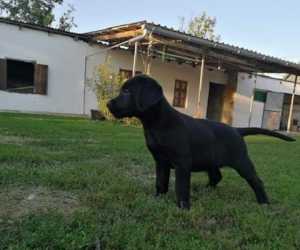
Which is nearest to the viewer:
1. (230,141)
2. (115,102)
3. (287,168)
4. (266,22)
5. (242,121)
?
(115,102)

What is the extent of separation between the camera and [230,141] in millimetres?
3168

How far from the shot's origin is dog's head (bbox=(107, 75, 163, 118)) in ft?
8.89

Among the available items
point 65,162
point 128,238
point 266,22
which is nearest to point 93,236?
point 128,238

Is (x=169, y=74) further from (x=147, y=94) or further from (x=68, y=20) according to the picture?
(x=68, y=20)

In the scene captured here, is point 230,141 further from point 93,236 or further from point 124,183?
point 93,236

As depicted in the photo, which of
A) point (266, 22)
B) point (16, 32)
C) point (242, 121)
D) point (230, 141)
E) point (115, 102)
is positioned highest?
point (266, 22)

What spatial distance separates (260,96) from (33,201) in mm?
18610

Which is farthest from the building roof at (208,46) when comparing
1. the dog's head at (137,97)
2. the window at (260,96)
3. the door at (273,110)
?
the dog's head at (137,97)

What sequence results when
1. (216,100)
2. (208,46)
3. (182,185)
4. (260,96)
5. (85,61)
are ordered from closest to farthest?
(182,185) < (208,46) < (85,61) < (216,100) < (260,96)

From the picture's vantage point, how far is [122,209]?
274 centimetres

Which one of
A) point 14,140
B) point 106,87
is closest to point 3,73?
point 106,87

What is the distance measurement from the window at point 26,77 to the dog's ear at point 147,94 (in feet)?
34.4

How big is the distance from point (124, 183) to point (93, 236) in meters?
1.48

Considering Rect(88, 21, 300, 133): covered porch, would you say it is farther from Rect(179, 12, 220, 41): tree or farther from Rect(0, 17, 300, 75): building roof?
Rect(179, 12, 220, 41): tree
